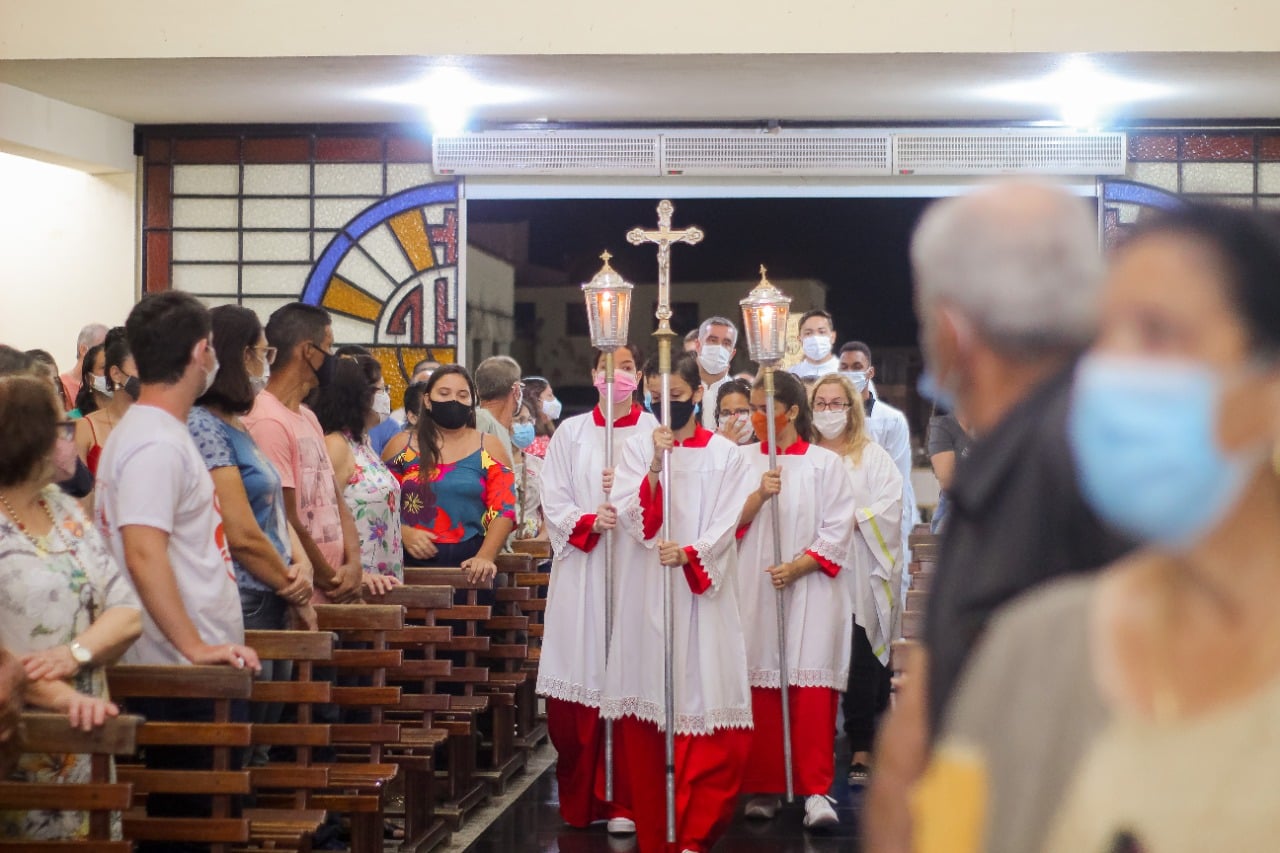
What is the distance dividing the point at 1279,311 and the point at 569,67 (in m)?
9.24

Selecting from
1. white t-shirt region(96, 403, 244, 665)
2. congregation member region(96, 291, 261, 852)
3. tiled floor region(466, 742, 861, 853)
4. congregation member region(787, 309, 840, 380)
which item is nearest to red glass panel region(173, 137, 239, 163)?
congregation member region(787, 309, 840, 380)

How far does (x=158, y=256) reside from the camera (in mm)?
12242

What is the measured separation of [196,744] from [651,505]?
2.57 m

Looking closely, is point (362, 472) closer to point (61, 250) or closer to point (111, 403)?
point (111, 403)

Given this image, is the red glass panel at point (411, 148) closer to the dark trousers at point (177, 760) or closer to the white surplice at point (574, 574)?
the white surplice at point (574, 574)

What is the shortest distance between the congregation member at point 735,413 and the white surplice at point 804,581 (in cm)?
34

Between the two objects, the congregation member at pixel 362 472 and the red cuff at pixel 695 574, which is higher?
the congregation member at pixel 362 472

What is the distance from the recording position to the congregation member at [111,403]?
6.02 m

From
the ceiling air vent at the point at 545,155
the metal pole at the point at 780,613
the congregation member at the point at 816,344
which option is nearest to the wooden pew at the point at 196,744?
the metal pole at the point at 780,613

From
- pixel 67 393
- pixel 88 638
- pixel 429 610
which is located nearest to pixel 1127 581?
pixel 88 638

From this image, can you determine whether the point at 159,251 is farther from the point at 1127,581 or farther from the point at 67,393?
the point at 1127,581

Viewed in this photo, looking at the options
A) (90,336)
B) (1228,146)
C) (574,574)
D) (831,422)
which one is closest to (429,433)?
(574,574)

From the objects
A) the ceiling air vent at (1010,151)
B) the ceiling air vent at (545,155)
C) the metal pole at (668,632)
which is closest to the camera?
the metal pole at (668,632)

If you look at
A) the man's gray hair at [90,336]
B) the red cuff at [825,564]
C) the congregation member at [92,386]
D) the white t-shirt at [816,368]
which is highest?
the man's gray hair at [90,336]
